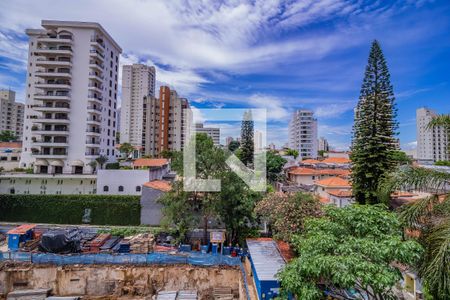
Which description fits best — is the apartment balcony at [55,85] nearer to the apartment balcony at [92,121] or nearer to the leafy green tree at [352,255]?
the apartment balcony at [92,121]

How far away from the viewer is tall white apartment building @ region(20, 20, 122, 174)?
2719cm

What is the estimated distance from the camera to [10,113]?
199ft

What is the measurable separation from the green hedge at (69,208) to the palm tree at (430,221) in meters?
16.5

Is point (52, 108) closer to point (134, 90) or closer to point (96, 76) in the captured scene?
point (96, 76)

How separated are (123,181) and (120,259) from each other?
Result: 1036 centimetres

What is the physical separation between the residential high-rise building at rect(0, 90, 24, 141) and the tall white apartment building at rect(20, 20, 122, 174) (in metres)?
39.5

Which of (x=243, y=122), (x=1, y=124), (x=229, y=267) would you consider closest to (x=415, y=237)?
(x=229, y=267)

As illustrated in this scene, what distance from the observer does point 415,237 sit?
21.0 ft

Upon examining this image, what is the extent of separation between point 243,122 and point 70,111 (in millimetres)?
19134

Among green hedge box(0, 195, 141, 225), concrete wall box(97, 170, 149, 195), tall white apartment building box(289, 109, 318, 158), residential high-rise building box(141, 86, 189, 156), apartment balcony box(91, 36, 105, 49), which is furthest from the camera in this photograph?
tall white apartment building box(289, 109, 318, 158)

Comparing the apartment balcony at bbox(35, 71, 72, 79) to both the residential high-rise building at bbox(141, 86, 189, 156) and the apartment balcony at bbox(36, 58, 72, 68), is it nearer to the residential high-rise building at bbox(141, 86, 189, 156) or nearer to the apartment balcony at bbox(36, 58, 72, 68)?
the apartment balcony at bbox(36, 58, 72, 68)

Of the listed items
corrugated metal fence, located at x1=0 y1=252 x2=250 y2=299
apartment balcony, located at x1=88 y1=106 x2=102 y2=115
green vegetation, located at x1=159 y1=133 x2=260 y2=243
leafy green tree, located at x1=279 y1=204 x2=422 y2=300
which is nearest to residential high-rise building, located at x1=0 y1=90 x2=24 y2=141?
apartment balcony, located at x1=88 y1=106 x2=102 y2=115

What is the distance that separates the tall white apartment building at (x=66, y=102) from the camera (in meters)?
27.2

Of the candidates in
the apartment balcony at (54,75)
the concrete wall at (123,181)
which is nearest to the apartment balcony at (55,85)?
the apartment balcony at (54,75)
